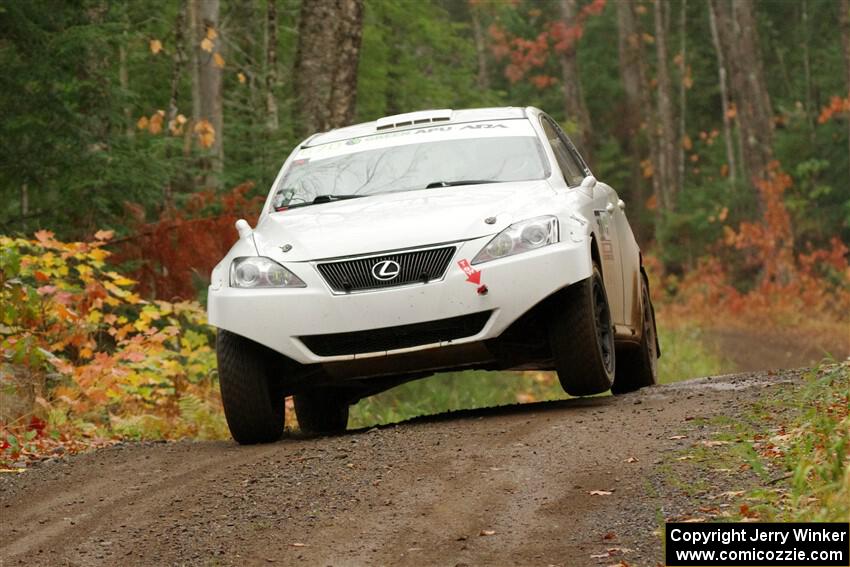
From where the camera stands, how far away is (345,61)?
15859 millimetres

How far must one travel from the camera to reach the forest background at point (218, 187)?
12141 mm

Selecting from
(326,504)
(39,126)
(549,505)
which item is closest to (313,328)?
(326,504)

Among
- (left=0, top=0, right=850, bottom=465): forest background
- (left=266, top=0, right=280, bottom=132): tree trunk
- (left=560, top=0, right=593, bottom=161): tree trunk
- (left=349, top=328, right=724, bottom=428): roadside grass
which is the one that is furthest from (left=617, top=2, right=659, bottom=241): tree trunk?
(left=266, top=0, right=280, bottom=132): tree trunk

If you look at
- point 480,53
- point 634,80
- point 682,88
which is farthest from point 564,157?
point 480,53

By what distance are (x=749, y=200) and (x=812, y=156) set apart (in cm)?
245

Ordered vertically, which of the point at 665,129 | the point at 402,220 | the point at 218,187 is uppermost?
the point at 402,220

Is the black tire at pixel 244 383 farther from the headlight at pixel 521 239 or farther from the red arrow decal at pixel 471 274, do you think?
the headlight at pixel 521 239

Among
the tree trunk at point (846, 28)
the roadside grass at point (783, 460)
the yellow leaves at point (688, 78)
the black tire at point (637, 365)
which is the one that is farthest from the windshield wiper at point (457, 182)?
the yellow leaves at point (688, 78)

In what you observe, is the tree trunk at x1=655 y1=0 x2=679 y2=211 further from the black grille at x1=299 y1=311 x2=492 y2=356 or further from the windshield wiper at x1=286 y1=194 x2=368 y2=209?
the black grille at x1=299 y1=311 x2=492 y2=356

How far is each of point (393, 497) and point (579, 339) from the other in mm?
2389

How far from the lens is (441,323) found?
829cm

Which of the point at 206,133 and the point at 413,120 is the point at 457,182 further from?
the point at 206,133

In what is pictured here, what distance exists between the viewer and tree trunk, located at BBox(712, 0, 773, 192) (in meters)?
31.4

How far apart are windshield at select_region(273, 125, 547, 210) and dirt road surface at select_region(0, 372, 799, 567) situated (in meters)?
1.62
